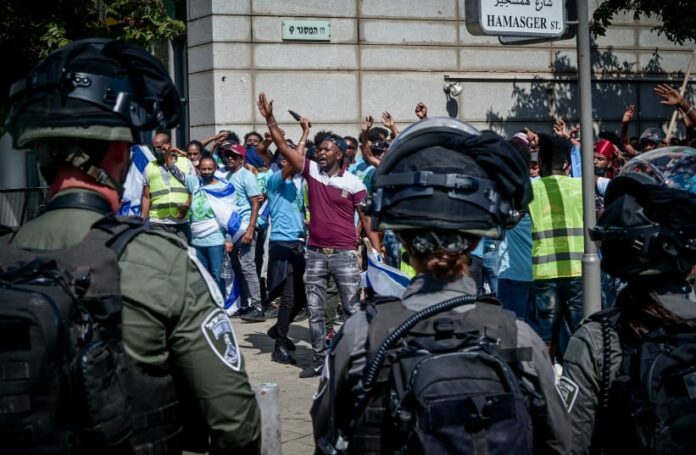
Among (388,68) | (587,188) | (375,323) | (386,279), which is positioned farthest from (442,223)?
(388,68)

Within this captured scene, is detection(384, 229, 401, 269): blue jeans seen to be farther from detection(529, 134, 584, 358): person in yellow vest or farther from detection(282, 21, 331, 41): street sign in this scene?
detection(282, 21, 331, 41): street sign

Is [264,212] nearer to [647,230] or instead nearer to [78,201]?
[647,230]

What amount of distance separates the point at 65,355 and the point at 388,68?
47.1 ft

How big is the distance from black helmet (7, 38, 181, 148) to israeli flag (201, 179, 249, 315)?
365 inches

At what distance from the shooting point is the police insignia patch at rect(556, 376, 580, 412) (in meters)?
3.45

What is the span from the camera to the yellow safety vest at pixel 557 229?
8.05m

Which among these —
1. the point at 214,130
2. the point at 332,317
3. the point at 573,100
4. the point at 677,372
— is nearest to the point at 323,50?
the point at 214,130

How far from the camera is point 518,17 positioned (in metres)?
7.79

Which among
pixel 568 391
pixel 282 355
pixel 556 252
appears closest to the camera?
pixel 568 391

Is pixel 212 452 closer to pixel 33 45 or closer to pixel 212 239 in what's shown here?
pixel 212 239

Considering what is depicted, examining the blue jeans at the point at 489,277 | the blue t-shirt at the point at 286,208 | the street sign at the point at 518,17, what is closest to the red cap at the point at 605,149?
the blue jeans at the point at 489,277

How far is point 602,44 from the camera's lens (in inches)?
713

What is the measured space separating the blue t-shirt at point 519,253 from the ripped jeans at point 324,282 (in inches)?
54.6

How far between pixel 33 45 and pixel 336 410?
10.7 metres
